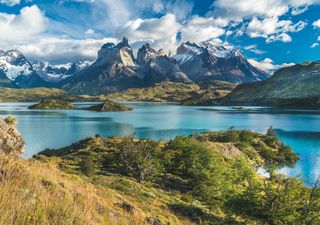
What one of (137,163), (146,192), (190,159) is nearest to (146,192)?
(146,192)

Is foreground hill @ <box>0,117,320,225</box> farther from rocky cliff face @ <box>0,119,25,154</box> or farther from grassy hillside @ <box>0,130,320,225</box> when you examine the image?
rocky cliff face @ <box>0,119,25,154</box>

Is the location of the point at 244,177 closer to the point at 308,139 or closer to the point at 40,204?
the point at 40,204

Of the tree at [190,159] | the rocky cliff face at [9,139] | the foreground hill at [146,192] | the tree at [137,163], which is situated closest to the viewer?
the foreground hill at [146,192]

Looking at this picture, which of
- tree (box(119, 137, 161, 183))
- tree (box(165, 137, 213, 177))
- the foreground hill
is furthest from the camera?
tree (box(165, 137, 213, 177))

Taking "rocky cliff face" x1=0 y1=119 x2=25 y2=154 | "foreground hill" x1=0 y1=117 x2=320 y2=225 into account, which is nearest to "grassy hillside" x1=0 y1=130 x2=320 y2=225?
"foreground hill" x1=0 y1=117 x2=320 y2=225

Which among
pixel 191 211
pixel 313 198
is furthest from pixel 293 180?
pixel 191 211

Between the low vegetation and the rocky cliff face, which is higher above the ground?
the rocky cliff face

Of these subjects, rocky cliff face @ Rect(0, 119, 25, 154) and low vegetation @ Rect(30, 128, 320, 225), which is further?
rocky cliff face @ Rect(0, 119, 25, 154)

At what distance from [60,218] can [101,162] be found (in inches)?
1528

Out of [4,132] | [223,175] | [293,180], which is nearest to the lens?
[293,180]

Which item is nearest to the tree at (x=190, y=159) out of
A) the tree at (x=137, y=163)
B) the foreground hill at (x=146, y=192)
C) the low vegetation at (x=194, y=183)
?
the low vegetation at (x=194, y=183)

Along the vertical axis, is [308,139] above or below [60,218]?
below

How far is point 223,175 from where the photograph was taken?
140ft

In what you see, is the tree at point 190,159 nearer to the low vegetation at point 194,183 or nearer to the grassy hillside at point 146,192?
the low vegetation at point 194,183
